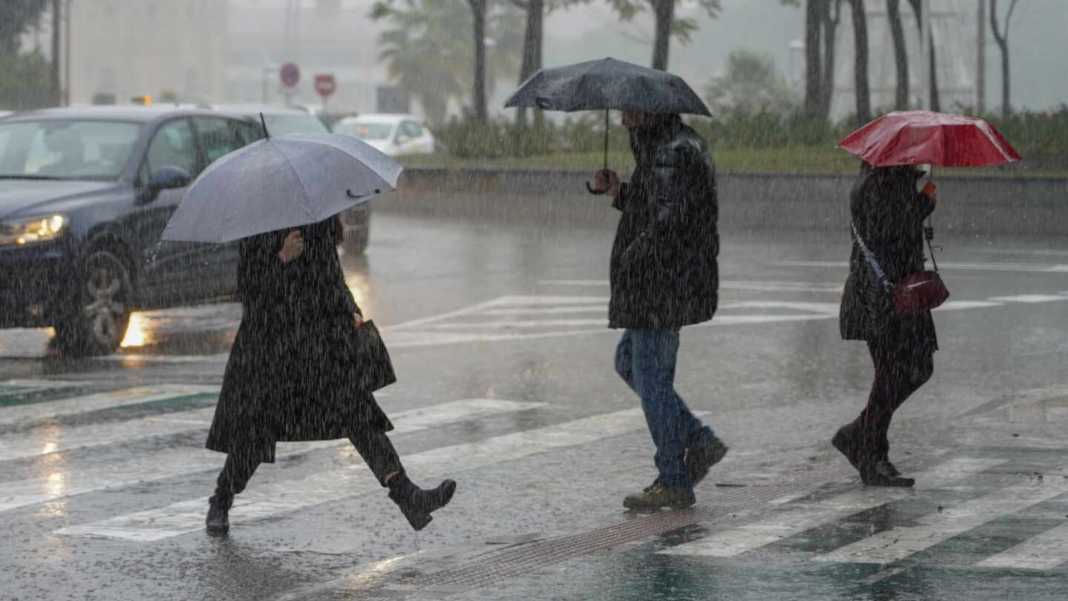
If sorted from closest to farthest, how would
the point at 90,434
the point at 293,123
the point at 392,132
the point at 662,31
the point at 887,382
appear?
the point at 887,382 → the point at 90,434 → the point at 293,123 → the point at 662,31 → the point at 392,132

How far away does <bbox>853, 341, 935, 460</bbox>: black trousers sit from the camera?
828 centimetres

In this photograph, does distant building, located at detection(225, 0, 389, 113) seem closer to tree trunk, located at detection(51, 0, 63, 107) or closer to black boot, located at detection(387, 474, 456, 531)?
tree trunk, located at detection(51, 0, 63, 107)

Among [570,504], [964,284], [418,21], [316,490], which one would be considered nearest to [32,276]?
[316,490]

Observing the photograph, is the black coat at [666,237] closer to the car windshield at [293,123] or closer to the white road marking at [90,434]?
the white road marking at [90,434]

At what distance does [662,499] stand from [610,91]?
1.63 m

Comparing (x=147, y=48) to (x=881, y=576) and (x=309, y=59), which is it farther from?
(x=881, y=576)

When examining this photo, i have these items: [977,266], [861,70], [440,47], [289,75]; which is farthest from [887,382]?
[440,47]

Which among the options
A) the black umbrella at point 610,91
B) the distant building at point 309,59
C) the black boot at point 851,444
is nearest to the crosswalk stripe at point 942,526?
the black boot at point 851,444

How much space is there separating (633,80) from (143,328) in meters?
8.18

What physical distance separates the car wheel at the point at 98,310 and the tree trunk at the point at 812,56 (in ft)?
64.5

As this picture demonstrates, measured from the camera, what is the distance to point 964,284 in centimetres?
1747

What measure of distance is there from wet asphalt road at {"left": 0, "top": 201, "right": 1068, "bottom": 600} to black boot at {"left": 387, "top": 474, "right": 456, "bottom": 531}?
0.36ft

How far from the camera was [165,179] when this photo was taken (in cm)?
1297

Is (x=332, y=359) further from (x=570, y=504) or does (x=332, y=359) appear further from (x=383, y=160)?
(x=570, y=504)
